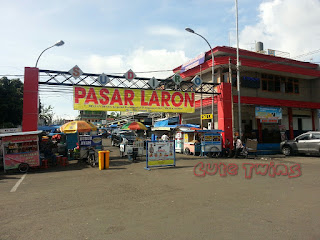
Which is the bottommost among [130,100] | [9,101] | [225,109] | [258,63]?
[225,109]

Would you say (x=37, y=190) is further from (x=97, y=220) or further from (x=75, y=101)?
(x=75, y=101)

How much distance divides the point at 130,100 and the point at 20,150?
23.5 feet

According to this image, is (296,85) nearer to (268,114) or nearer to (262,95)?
(262,95)

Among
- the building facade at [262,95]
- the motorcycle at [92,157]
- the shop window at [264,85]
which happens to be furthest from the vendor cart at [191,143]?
the shop window at [264,85]

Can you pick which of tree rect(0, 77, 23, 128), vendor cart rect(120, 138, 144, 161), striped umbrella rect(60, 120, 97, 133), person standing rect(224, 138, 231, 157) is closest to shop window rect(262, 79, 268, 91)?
person standing rect(224, 138, 231, 157)

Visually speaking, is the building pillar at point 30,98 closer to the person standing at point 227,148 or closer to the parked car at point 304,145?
the person standing at point 227,148

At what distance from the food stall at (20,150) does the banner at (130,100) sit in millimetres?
3398

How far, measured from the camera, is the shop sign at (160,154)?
1205 cm

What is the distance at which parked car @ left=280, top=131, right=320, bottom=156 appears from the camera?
16.9 m

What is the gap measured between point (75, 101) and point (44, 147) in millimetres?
3491

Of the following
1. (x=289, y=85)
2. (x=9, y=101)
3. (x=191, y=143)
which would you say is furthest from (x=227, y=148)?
(x=9, y=101)

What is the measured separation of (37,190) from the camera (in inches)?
314

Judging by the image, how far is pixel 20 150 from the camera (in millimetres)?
11938

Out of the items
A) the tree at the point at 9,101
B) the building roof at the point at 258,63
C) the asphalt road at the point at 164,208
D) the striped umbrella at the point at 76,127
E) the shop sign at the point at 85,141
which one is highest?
the building roof at the point at 258,63
